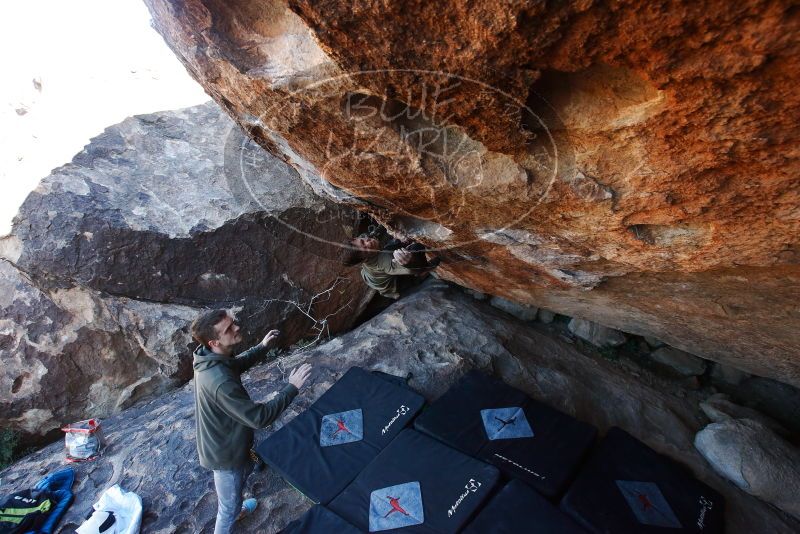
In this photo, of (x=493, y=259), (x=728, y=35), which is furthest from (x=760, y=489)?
(x=728, y=35)

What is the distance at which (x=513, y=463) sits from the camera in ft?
9.39

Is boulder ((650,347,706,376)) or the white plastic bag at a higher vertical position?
boulder ((650,347,706,376))

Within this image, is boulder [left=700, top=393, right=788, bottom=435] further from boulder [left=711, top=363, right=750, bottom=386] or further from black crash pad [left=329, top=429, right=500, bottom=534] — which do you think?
black crash pad [left=329, top=429, right=500, bottom=534]

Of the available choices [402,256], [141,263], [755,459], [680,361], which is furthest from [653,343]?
[141,263]

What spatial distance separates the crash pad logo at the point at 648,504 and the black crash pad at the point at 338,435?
1.42 meters

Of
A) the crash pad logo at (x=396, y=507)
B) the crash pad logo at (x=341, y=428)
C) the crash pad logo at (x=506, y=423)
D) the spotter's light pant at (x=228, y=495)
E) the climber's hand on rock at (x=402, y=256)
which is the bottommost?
the spotter's light pant at (x=228, y=495)

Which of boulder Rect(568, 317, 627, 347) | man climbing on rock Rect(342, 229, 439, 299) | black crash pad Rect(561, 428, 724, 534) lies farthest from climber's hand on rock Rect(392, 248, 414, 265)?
boulder Rect(568, 317, 627, 347)

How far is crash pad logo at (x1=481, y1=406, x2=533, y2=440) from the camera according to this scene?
10.1 ft

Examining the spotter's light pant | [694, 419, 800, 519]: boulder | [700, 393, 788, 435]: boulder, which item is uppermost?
[700, 393, 788, 435]: boulder

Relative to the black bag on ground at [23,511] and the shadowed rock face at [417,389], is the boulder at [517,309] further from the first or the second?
the black bag on ground at [23,511]

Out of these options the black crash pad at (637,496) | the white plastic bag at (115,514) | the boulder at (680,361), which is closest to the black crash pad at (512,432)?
the black crash pad at (637,496)

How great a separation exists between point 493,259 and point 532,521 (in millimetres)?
1886

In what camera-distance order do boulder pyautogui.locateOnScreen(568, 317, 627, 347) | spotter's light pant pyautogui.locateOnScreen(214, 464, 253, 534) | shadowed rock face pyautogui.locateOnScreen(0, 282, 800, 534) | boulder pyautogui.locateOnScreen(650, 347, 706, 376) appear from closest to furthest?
1. spotter's light pant pyautogui.locateOnScreen(214, 464, 253, 534)
2. shadowed rock face pyautogui.locateOnScreen(0, 282, 800, 534)
3. boulder pyautogui.locateOnScreen(650, 347, 706, 376)
4. boulder pyautogui.locateOnScreen(568, 317, 627, 347)

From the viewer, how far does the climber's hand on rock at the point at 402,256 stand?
3670 millimetres
